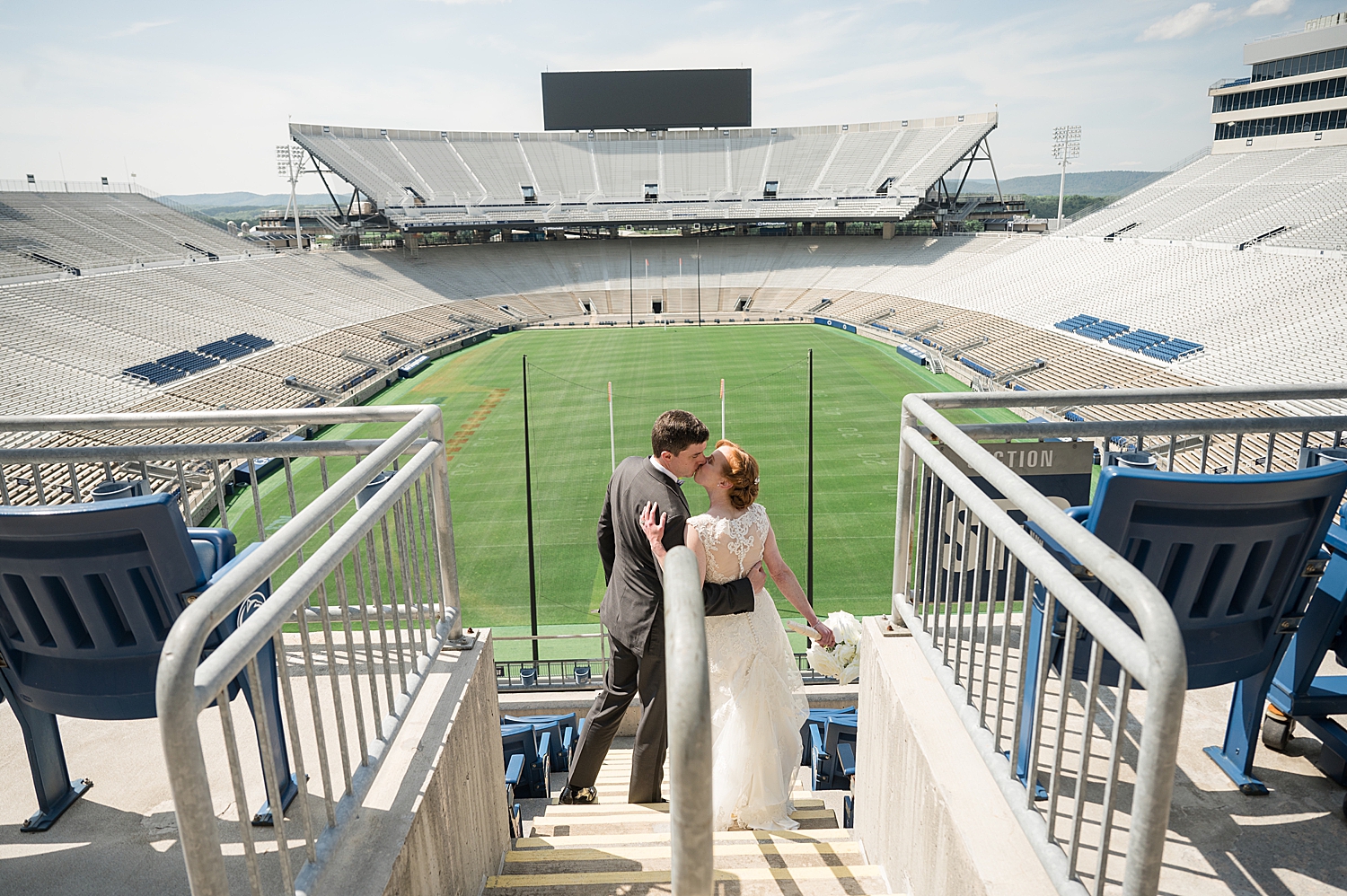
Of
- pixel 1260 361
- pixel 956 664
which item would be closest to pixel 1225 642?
pixel 956 664

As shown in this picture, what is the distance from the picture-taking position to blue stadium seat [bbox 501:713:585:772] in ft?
24.6

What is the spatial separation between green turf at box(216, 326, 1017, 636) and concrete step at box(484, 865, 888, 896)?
12.1 feet

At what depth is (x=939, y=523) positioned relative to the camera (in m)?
3.00

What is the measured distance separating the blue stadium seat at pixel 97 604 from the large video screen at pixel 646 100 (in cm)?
6802

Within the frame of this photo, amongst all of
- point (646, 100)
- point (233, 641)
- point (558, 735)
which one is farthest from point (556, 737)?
point (646, 100)

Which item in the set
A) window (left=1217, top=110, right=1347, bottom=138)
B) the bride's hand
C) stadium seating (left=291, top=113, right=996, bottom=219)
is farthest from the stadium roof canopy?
the bride's hand

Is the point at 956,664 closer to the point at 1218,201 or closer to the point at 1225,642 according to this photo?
the point at 1225,642

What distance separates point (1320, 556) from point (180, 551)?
3.53 metres

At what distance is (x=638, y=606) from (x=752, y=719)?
30.0 inches

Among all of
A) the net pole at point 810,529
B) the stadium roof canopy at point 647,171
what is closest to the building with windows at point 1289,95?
the stadium roof canopy at point 647,171

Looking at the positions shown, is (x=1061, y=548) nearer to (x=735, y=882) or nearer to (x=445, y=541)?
(x=735, y=882)

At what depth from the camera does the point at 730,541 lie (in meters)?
3.61

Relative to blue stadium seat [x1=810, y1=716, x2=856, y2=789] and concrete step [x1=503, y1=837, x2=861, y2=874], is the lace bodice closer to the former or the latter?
concrete step [x1=503, y1=837, x2=861, y2=874]

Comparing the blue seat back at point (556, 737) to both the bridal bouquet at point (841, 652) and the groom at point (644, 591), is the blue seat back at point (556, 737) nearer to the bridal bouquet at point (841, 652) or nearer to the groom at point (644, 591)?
the bridal bouquet at point (841, 652)
